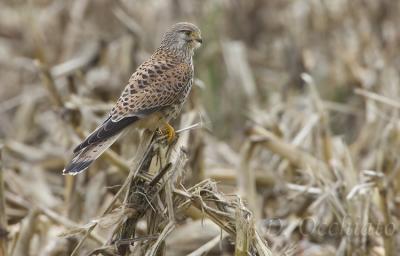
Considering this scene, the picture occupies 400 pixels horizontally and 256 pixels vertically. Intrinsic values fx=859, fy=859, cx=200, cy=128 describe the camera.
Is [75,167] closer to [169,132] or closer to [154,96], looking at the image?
[169,132]

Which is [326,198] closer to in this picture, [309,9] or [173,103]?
[173,103]

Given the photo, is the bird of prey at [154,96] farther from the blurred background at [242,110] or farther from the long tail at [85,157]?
the blurred background at [242,110]

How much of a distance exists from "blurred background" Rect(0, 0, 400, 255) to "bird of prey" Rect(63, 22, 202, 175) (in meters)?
0.27

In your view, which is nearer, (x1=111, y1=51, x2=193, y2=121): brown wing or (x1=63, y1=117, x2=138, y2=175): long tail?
(x1=63, y1=117, x2=138, y2=175): long tail

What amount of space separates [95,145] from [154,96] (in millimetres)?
584

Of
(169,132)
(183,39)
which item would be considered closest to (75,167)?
(169,132)

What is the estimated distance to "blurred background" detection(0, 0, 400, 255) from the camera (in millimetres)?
5082

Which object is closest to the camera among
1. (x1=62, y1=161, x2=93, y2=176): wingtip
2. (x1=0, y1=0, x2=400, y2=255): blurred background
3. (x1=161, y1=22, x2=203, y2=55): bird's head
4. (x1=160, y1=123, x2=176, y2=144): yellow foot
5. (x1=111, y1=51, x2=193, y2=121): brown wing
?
(x1=62, y1=161, x2=93, y2=176): wingtip

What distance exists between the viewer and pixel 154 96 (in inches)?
169

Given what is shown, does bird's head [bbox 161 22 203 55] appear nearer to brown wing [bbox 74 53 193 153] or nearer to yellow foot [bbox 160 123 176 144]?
brown wing [bbox 74 53 193 153]

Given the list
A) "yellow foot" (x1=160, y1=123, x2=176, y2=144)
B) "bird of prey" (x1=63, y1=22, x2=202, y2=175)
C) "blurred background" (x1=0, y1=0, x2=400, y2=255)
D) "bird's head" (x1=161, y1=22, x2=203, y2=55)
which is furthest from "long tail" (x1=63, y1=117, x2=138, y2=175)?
"bird's head" (x1=161, y1=22, x2=203, y2=55)

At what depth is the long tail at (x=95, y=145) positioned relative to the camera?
12.0ft

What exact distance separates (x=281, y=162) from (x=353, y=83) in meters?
1.99

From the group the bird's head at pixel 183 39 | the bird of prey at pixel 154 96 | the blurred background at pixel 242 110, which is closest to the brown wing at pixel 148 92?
the bird of prey at pixel 154 96
